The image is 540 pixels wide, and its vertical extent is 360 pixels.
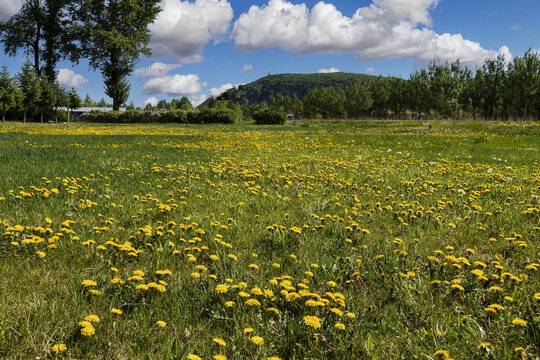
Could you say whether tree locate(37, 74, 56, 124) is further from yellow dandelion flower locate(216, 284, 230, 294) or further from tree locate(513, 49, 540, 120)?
tree locate(513, 49, 540, 120)

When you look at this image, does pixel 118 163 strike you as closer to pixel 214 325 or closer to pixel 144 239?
pixel 144 239

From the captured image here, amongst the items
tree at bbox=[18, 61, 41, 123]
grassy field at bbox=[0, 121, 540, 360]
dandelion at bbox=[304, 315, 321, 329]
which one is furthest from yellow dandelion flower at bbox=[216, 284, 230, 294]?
tree at bbox=[18, 61, 41, 123]

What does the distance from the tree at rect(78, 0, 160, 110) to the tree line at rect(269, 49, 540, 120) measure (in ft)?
161

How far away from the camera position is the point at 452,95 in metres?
55.7

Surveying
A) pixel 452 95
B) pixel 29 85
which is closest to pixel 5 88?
pixel 29 85

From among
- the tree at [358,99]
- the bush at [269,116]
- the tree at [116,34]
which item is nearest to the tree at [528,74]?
the tree at [358,99]

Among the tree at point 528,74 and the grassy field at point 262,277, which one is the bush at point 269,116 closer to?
the grassy field at point 262,277

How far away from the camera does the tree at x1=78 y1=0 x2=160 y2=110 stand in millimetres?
38344

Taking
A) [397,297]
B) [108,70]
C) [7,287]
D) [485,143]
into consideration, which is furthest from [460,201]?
[108,70]

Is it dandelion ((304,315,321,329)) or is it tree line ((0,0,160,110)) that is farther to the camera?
tree line ((0,0,160,110))

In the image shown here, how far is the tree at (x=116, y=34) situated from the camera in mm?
38344

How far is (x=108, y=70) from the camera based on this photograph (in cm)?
4119

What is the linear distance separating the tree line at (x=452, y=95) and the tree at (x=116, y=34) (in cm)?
4910

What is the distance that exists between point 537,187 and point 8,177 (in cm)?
886
